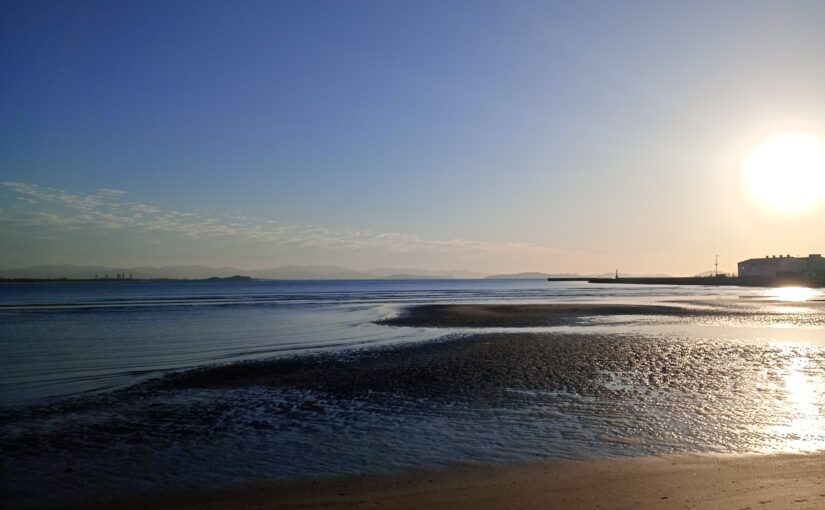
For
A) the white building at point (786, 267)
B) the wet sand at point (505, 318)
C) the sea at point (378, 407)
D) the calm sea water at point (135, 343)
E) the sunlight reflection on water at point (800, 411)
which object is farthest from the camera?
the white building at point (786, 267)

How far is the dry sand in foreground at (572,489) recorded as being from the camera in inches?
314

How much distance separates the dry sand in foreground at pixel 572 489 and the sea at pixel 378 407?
0.61 meters

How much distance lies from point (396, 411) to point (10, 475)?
7.93 meters

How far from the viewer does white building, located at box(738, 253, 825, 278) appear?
438 ft

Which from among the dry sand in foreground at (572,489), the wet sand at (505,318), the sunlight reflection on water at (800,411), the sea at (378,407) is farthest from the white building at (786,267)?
the dry sand in foreground at (572,489)

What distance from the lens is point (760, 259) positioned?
155m

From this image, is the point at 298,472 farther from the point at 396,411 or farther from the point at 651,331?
the point at 651,331

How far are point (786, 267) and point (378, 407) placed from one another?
16163 centimetres

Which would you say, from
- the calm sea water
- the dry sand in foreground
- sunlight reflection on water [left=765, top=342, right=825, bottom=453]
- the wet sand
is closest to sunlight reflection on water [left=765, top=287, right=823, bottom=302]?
the wet sand

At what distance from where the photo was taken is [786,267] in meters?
146

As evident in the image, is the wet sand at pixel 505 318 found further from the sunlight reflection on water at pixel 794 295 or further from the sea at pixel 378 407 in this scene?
the sunlight reflection on water at pixel 794 295

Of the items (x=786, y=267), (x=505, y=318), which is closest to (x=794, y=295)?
(x=505, y=318)

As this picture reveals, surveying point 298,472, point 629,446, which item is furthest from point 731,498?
point 298,472

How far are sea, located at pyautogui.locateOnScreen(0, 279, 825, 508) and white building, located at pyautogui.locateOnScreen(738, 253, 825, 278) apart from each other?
125m
